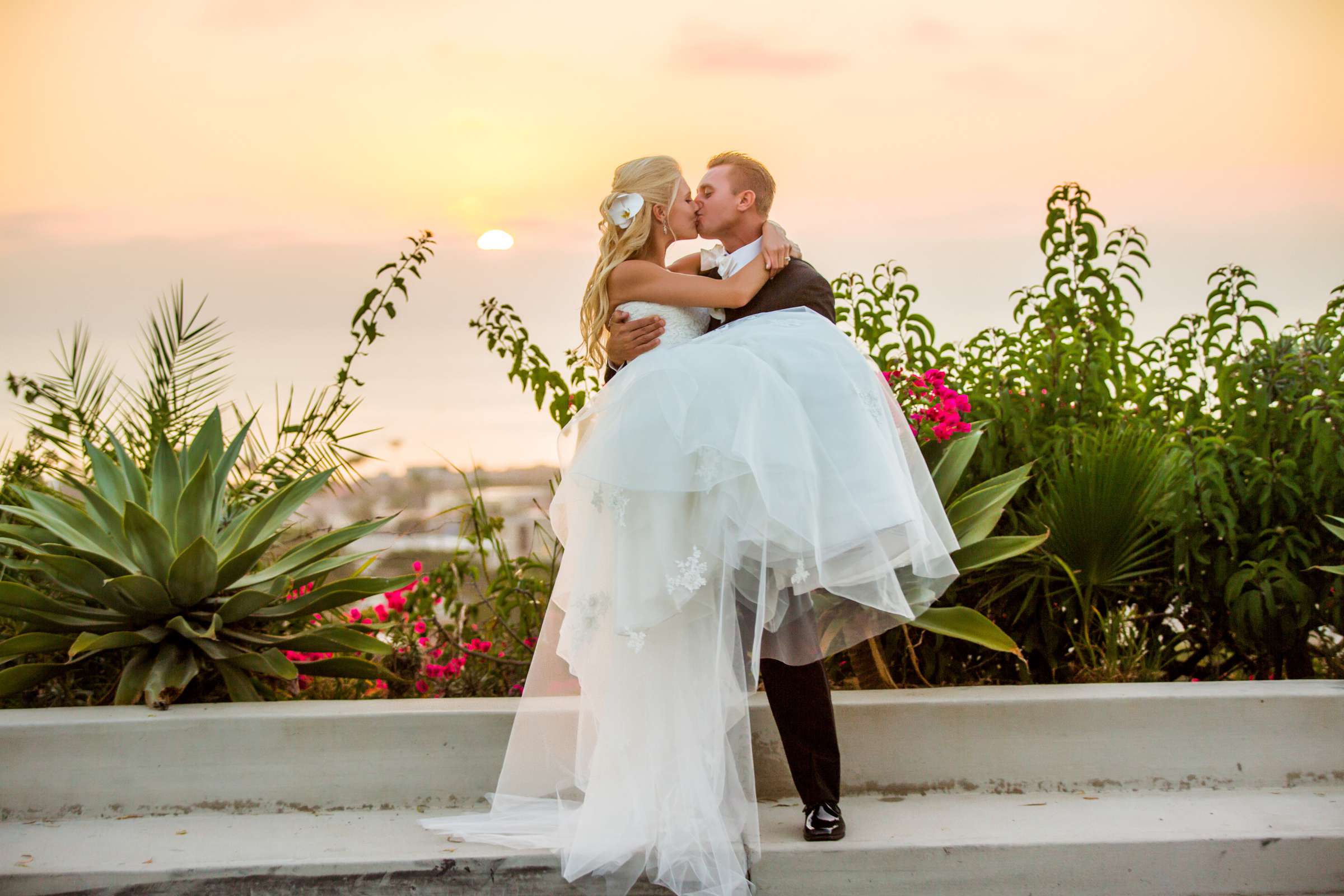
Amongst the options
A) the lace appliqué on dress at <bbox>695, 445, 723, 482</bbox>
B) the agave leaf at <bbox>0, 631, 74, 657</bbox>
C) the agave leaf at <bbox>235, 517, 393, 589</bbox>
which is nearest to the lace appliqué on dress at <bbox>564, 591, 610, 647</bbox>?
the lace appliqué on dress at <bbox>695, 445, 723, 482</bbox>

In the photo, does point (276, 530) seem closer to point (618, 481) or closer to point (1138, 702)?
point (618, 481)

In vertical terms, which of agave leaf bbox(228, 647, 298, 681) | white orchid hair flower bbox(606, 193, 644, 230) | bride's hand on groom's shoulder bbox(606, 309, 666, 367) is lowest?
agave leaf bbox(228, 647, 298, 681)

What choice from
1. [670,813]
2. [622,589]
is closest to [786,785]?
[670,813]

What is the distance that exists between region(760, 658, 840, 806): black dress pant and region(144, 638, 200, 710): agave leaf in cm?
207

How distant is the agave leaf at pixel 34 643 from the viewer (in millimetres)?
3395

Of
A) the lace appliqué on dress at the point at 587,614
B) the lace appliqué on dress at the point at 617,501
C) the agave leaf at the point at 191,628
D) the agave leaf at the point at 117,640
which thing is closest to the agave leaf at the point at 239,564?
the agave leaf at the point at 191,628

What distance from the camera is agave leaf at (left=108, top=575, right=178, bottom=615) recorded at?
335cm

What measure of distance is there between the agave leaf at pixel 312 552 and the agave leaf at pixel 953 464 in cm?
216

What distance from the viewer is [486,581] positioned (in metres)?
4.70

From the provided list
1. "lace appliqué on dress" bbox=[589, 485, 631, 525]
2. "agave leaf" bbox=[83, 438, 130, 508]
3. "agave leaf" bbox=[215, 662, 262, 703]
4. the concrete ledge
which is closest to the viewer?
"lace appliqué on dress" bbox=[589, 485, 631, 525]

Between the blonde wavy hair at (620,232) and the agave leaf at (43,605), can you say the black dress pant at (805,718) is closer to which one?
the blonde wavy hair at (620,232)

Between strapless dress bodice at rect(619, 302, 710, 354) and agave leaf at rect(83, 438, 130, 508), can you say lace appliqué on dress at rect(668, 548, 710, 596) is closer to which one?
strapless dress bodice at rect(619, 302, 710, 354)

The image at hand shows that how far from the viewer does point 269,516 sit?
381cm

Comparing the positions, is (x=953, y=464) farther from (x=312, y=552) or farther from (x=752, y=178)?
(x=312, y=552)
